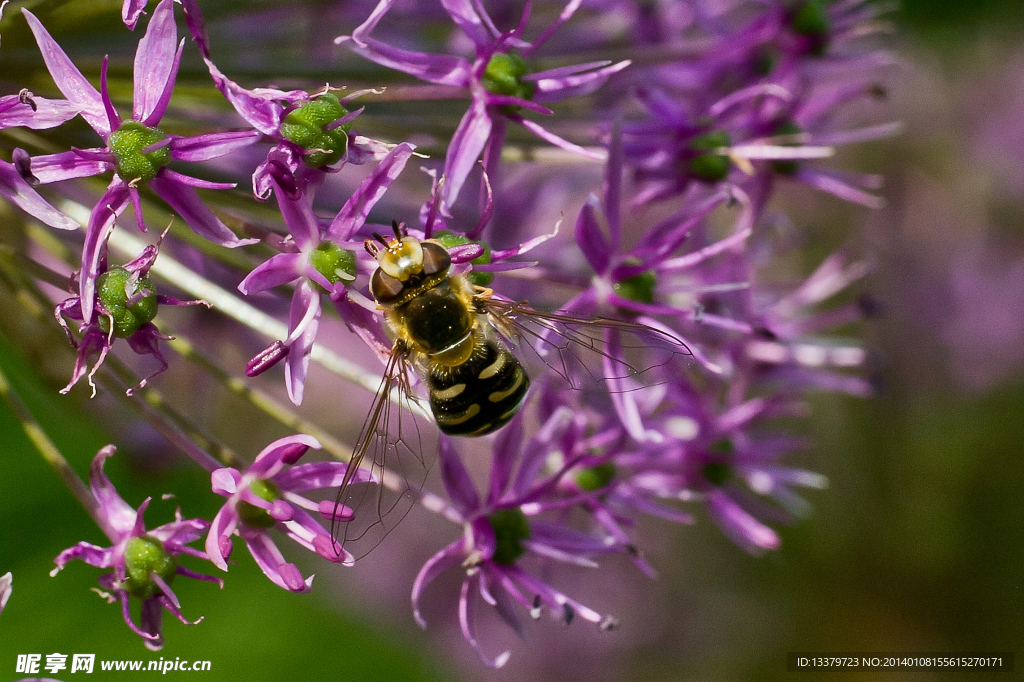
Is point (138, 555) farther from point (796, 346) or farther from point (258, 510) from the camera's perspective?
point (796, 346)

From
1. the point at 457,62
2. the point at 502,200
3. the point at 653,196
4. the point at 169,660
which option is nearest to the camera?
the point at 457,62

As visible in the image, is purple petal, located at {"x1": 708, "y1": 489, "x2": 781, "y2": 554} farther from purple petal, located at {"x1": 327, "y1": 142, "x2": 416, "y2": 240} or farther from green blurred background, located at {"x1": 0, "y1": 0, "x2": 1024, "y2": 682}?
purple petal, located at {"x1": 327, "y1": 142, "x2": 416, "y2": 240}

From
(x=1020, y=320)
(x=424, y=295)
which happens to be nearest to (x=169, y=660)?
(x=424, y=295)

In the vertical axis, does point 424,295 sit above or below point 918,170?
below

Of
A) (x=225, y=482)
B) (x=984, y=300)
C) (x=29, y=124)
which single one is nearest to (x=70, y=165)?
(x=29, y=124)

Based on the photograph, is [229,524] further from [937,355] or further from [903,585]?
[937,355]

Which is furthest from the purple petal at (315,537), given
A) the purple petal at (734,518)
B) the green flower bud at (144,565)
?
the purple petal at (734,518)

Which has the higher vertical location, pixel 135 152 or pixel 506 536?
pixel 135 152
